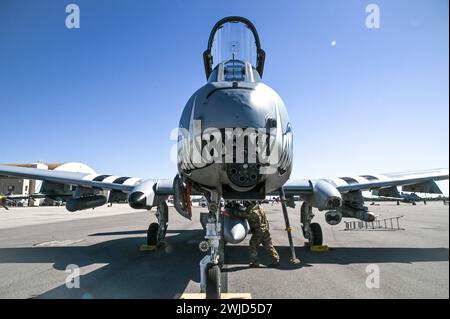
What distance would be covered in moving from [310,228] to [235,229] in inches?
166

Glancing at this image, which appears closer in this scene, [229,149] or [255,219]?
[229,149]

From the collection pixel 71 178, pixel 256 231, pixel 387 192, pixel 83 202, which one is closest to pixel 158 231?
pixel 83 202

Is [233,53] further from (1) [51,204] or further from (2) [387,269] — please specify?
(1) [51,204]

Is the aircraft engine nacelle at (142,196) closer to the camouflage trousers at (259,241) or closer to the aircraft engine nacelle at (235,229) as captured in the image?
the aircraft engine nacelle at (235,229)

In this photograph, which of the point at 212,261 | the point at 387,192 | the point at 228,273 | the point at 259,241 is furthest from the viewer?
the point at 387,192

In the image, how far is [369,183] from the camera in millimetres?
9094

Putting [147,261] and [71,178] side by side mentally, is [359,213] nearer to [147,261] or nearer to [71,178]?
[147,261]

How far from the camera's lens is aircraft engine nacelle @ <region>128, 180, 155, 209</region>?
697 centimetres

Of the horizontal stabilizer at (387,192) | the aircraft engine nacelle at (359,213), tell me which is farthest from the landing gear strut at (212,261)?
the horizontal stabilizer at (387,192)

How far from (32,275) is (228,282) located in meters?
4.32

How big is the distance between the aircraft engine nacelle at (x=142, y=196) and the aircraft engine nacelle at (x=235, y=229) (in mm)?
2116

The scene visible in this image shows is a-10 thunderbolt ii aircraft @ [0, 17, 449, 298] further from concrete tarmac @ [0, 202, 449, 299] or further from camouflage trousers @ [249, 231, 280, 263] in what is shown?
concrete tarmac @ [0, 202, 449, 299]

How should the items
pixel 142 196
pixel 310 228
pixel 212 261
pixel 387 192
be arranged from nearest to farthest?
pixel 212 261 < pixel 142 196 < pixel 310 228 < pixel 387 192

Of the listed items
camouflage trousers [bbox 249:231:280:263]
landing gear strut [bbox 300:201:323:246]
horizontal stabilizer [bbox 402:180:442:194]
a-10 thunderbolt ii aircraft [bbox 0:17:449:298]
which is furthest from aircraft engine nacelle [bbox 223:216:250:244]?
horizontal stabilizer [bbox 402:180:442:194]
